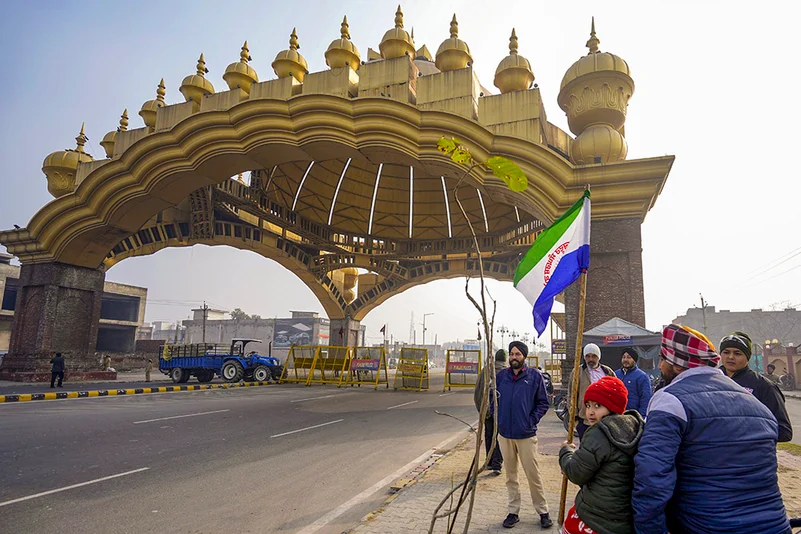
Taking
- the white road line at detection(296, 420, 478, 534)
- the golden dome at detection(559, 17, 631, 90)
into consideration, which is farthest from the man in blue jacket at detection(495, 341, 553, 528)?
the golden dome at detection(559, 17, 631, 90)

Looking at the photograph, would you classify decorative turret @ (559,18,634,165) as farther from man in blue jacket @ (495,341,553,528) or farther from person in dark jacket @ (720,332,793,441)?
man in blue jacket @ (495,341,553,528)

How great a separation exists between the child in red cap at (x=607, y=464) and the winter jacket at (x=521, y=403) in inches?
79.5

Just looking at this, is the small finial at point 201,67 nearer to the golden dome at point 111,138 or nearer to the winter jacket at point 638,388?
the golden dome at point 111,138

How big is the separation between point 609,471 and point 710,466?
463 millimetres

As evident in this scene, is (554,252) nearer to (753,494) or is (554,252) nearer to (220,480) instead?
(753,494)

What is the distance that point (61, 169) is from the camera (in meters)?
19.6

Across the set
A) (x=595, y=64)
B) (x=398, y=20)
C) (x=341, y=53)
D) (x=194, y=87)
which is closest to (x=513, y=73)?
(x=595, y=64)

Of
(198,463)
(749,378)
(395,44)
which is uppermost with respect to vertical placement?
(395,44)

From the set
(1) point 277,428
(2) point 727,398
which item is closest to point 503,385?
(2) point 727,398

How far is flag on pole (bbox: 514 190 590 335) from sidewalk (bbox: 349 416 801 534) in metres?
1.68

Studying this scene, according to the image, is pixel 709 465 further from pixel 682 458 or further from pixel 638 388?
pixel 638 388

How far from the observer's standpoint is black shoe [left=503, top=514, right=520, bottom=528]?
432cm

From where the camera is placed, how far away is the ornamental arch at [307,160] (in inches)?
515

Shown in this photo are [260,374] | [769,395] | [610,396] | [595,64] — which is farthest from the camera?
[260,374]
